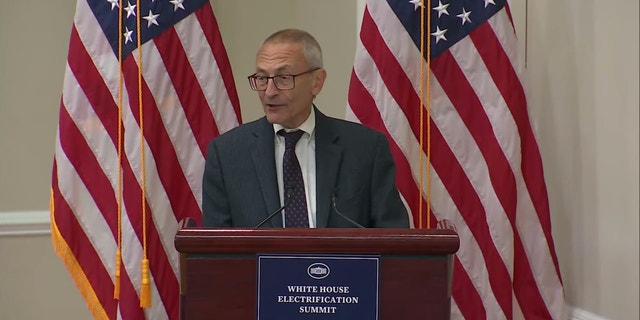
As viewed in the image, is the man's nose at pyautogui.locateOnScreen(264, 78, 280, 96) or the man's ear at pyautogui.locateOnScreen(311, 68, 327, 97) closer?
the man's nose at pyautogui.locateOnScreen(264, 78, 280, 96)

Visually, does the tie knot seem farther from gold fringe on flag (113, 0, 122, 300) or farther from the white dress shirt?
gold fringe on flag (113, 0, 122, 300)

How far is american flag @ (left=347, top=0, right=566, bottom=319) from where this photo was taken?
3.43 meters

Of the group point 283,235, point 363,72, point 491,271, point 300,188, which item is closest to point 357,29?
point 363,72

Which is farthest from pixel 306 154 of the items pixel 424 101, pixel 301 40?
pixel 424 101

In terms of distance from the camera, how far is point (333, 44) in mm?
4586

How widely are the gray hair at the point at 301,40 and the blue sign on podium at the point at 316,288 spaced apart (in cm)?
93

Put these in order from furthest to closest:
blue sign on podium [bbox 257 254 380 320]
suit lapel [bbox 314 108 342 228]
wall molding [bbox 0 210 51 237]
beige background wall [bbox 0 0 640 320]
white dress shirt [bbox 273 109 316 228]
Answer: wall molding [bbox 0 210 51 237], beige background wall [bbox 0 0 640 320], white dress shirt [bbox 273 109 316 228], suit lapel [bbox 314 108 342 228], blue sign on podium [bbox 257 254 380 320]

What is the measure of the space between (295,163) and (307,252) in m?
0.75

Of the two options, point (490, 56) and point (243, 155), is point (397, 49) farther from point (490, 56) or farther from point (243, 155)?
point (243, 155)

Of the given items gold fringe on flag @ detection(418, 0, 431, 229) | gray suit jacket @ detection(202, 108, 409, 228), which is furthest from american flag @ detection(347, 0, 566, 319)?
gray suit jacket @ detection(202, 108, 409, 228)

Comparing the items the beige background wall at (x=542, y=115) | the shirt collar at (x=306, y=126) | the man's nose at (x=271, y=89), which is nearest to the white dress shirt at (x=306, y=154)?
the shirt collar at (x=306, y=126)

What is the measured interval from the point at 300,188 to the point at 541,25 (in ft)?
5.02

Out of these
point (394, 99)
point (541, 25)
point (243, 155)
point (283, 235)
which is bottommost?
point (283, 235)

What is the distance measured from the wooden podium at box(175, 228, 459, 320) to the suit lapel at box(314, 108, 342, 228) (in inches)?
23.4
